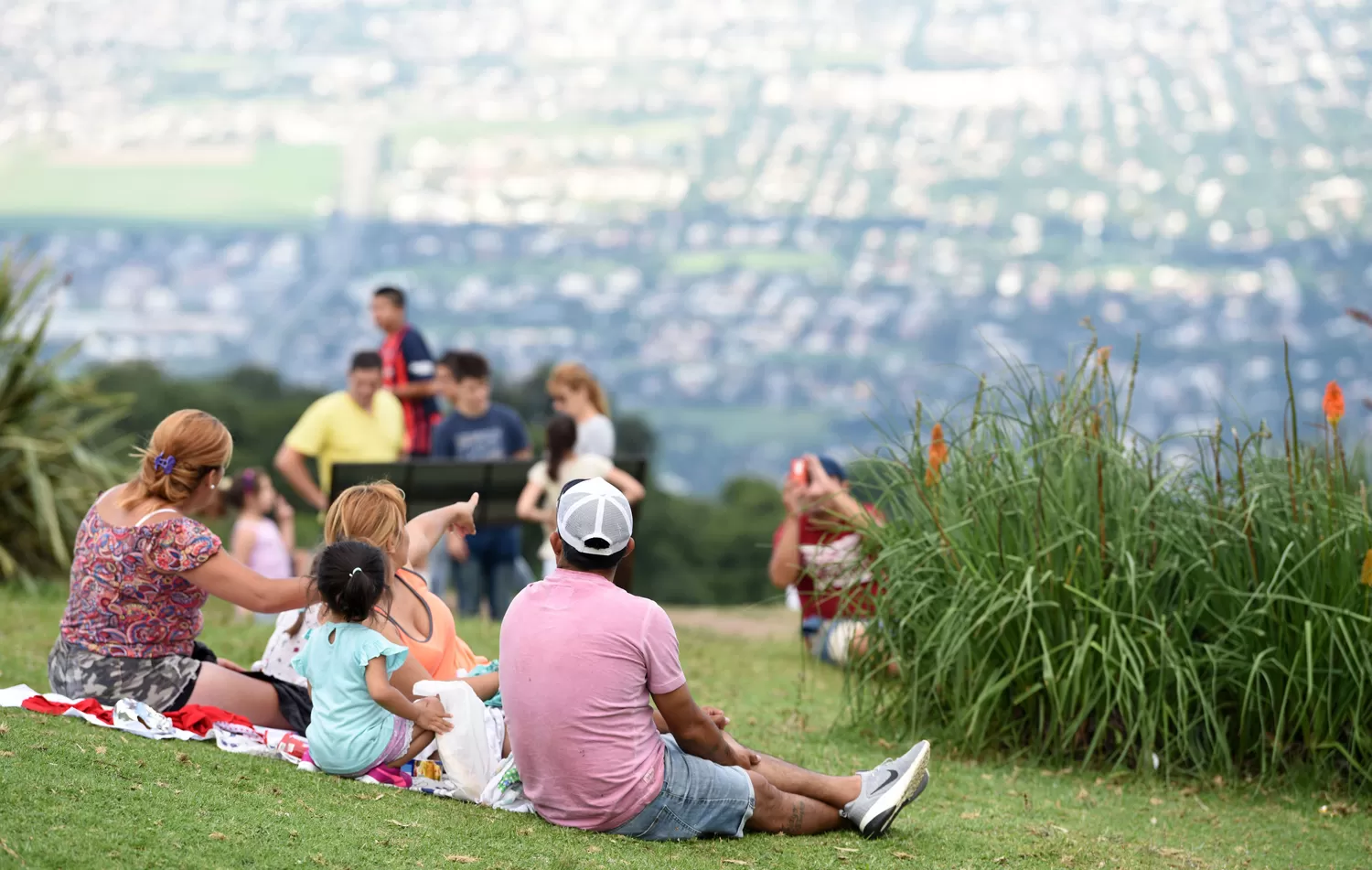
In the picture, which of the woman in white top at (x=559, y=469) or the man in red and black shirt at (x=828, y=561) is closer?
the man in red and black shirt at (x=828, y=561)

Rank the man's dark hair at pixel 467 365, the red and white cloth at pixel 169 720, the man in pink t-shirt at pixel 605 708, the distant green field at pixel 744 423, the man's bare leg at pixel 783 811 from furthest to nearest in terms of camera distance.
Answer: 1. the distant green field at pixel 744 423
2. the man's dark hair at pixel 467 365
3. the red and white cloth at pixel 169 720
4. the man's bare leg at pixel 783 811
5. the man in pink t-shirt at pixel 605 708

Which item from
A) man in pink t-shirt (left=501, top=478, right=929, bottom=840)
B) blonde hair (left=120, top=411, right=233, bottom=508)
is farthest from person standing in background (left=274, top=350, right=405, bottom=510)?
man in pink t-shirt (left=501, top=478, right=929, bottom=840)

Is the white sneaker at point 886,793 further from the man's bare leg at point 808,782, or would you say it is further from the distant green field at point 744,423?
the distant green field at point 744,423

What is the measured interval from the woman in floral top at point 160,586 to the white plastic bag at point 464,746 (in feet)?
1.66

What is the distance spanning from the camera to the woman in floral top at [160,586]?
4.04m

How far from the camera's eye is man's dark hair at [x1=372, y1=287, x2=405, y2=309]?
912cm

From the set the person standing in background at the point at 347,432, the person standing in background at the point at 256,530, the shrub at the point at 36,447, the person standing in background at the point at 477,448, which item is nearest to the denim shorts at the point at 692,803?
the person standing in background at the point at 477,448

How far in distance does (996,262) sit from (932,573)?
26196 mm

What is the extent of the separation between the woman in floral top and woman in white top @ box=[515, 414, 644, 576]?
11.8 ft

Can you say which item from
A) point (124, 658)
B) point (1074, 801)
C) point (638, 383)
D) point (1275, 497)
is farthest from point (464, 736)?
point (638, 383)

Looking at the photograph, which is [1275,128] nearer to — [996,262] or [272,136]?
[996,262]

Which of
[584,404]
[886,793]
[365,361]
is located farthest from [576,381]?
[886,793]

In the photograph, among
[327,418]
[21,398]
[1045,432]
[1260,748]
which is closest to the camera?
[1260,748]

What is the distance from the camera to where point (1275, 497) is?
5.17 metres
